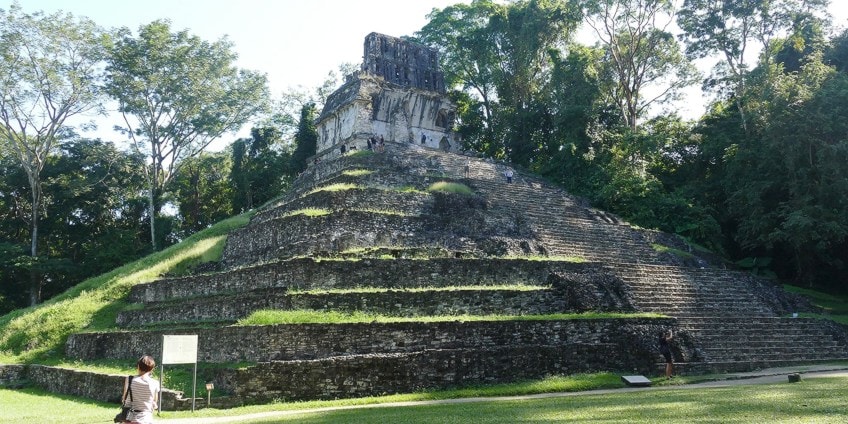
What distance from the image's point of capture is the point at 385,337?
12.8m

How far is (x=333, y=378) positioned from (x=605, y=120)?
26.4 meters

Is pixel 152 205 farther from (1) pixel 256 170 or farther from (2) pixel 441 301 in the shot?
(2) pixel 441 301

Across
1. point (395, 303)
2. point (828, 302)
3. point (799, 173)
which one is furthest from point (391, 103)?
point (828, 302)

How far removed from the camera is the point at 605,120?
34.2 metres

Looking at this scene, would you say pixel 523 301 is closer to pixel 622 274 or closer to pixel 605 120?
pixel 622 274

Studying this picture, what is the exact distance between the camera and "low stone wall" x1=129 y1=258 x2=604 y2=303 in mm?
14914

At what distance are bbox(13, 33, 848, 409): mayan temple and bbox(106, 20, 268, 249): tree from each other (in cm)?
1534

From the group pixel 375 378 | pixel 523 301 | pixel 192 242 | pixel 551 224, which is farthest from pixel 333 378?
pixel 192 242

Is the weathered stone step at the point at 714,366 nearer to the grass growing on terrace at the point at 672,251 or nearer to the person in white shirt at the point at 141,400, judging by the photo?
the grass growing on terrace at the point at 672,251

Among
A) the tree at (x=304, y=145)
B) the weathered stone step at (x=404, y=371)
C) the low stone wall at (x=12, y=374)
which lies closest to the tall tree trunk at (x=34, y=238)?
the tree at (x=304, y=145)

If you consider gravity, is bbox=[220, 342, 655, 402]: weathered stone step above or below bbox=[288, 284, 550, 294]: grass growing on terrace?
below

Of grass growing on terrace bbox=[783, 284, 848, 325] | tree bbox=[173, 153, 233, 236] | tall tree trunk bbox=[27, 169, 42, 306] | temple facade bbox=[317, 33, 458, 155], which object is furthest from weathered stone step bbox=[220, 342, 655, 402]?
tree bbox=[173, 153, 233, 236]

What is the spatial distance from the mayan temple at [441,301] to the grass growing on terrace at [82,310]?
1.07 m

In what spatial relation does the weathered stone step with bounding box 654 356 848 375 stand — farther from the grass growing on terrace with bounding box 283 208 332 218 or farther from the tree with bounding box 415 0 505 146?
the tree with bounding box 415 0 505 146
